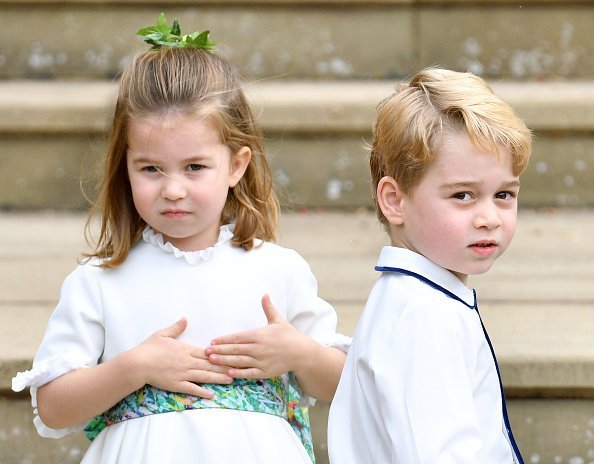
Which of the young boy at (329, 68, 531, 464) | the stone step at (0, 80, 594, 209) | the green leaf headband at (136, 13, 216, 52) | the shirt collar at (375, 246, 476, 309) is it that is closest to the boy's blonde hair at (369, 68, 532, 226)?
the young boy at (329, 68, 531, 464)

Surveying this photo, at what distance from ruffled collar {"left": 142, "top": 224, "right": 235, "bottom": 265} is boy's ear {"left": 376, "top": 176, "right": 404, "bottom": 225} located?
15.4 inches

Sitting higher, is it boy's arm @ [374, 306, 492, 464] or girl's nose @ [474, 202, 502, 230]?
girl's nose @ [474, 202, 502, 230]

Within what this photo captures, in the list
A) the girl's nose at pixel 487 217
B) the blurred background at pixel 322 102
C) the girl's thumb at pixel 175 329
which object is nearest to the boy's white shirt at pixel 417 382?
the girl's nose at pixel 487 217

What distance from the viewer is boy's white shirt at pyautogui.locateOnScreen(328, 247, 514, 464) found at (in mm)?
1657

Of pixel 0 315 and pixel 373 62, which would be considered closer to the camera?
pixel 0 315

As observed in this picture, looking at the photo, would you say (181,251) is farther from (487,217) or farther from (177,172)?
(487,217)

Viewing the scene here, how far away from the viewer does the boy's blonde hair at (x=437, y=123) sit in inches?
68.6

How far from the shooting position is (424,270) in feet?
5.93

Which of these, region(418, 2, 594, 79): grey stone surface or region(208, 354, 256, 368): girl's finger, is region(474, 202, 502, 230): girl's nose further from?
region(418, 2, 594, 79): grey stone surface

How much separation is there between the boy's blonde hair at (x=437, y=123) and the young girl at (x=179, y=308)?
1.19ft

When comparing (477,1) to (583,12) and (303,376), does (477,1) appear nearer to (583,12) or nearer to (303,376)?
(583,12)

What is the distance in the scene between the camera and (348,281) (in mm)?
2877

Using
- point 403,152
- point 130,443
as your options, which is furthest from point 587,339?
point 130,443

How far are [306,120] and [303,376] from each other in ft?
4.68
